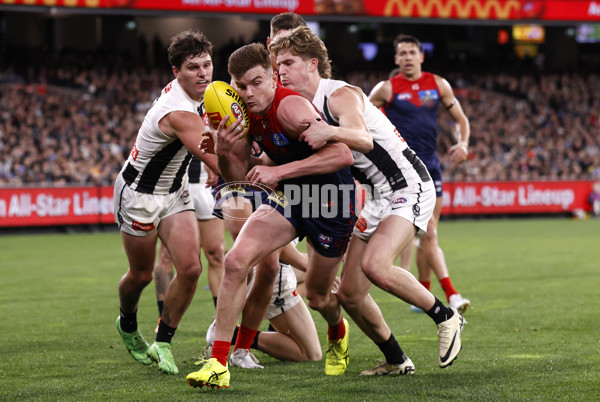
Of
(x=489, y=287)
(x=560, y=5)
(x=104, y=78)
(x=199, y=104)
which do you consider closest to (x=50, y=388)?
(x=199, y=104)

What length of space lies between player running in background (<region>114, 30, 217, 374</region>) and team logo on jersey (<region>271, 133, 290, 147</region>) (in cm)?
80

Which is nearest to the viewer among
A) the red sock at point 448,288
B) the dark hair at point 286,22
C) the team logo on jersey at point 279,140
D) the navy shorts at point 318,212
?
the team logo on jersey at point 279,140

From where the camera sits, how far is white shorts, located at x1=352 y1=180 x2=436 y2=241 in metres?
5.55

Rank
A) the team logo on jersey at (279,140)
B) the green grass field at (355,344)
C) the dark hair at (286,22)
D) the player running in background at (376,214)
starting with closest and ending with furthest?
the green grass field at (355,344), the team logo on jersey at (279,140), the player running in background at (376,214), the dark hair at (286,22)

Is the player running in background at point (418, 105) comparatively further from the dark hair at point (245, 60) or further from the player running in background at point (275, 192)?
the dark hair at point (245, 60)

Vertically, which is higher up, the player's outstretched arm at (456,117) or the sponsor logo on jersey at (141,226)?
the player's outstretched arm at (456,117)

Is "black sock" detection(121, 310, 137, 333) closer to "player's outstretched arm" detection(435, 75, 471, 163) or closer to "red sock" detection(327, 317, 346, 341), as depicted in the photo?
"red sock" detection(327, 317, 346, 341)

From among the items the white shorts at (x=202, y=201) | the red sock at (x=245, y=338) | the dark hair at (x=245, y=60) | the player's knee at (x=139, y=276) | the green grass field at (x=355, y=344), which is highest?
the dark hair at (x=245, y=60)

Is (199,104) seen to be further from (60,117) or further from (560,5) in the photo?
(560,5)

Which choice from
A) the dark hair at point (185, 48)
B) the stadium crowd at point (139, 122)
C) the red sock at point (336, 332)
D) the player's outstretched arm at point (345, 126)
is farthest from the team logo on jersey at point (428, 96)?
the stadium crowd at point (139, 122)

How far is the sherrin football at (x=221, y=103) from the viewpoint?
4.87 metres

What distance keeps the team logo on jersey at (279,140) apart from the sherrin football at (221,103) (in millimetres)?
238

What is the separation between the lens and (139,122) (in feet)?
86.1

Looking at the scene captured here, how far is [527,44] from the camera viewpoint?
39.5 metres
